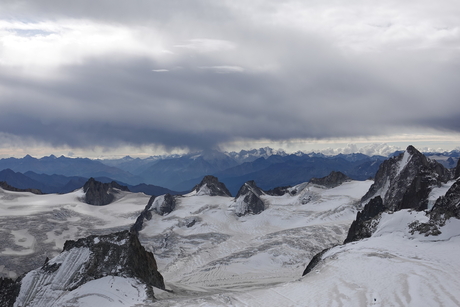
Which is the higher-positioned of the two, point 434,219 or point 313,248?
point 434,219

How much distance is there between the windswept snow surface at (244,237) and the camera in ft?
216

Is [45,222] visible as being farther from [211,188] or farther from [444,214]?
[444,214]

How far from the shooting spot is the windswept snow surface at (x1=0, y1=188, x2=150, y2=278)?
7931cm

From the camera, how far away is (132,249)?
3584 centimetres

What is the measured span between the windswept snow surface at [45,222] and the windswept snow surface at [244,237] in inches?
907

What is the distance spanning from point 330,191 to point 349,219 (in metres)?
30.8

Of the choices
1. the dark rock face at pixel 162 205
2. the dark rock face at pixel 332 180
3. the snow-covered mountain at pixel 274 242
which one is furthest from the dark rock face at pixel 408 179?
the dark rock face at pixel 162 205

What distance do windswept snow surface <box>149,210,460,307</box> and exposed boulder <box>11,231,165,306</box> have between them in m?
9.14

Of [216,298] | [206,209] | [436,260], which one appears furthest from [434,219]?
[206,209]

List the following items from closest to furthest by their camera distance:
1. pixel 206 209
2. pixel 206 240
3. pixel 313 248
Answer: pixel 313 248
pixel 206 240
pixel 206 209

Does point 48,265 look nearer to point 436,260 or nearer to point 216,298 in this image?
point 216,298

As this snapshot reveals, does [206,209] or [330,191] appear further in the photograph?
[330,191]

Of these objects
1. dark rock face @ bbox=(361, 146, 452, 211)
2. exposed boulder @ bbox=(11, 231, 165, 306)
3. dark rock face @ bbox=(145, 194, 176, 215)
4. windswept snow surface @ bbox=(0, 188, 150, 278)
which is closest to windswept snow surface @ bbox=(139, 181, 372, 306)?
dark rock face @ bbox=(145, 194, 176, 215)

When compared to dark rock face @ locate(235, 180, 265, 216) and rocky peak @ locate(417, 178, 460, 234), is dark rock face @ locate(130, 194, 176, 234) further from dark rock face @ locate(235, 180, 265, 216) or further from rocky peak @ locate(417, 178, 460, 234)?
rocky peak @ locate(417, 178, 460, 234)
